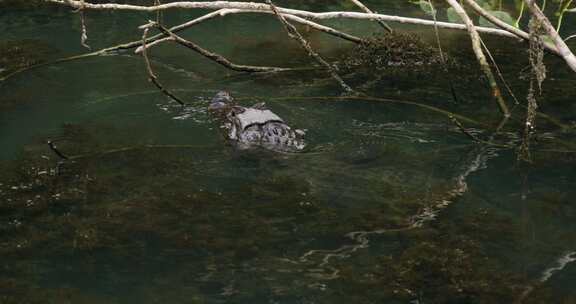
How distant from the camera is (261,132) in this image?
688 cm

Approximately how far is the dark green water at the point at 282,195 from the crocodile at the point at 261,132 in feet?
0.44

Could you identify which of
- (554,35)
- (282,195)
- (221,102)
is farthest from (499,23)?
(221,102)

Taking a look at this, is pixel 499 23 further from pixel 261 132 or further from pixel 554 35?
pixel 261 132

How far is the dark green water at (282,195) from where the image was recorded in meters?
4.49

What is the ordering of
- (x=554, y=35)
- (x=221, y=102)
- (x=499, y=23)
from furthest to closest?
(x=221, y=102)
(x=499, y=23)
(x=554, y=35)

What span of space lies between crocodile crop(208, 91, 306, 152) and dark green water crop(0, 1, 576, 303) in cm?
13

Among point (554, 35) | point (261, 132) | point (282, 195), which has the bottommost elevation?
point (282, 195)

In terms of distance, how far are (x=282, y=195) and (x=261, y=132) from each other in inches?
50.0

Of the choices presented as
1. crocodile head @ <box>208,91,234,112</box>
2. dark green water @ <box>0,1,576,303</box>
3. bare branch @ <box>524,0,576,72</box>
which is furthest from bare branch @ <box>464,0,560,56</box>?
crocodile head @ <box>208,91,234,112</box>

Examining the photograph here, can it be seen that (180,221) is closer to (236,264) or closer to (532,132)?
(236,264)

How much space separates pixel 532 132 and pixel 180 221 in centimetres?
335

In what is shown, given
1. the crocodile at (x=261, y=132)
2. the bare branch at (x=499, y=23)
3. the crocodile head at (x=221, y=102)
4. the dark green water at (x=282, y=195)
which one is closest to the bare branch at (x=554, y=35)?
the bare branch at (x=499, y=23)

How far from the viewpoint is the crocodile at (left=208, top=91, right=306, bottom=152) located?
676 centimetres

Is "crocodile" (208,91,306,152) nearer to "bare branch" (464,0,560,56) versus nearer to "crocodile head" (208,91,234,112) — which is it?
"crocodile head" (208,91,234,112)
